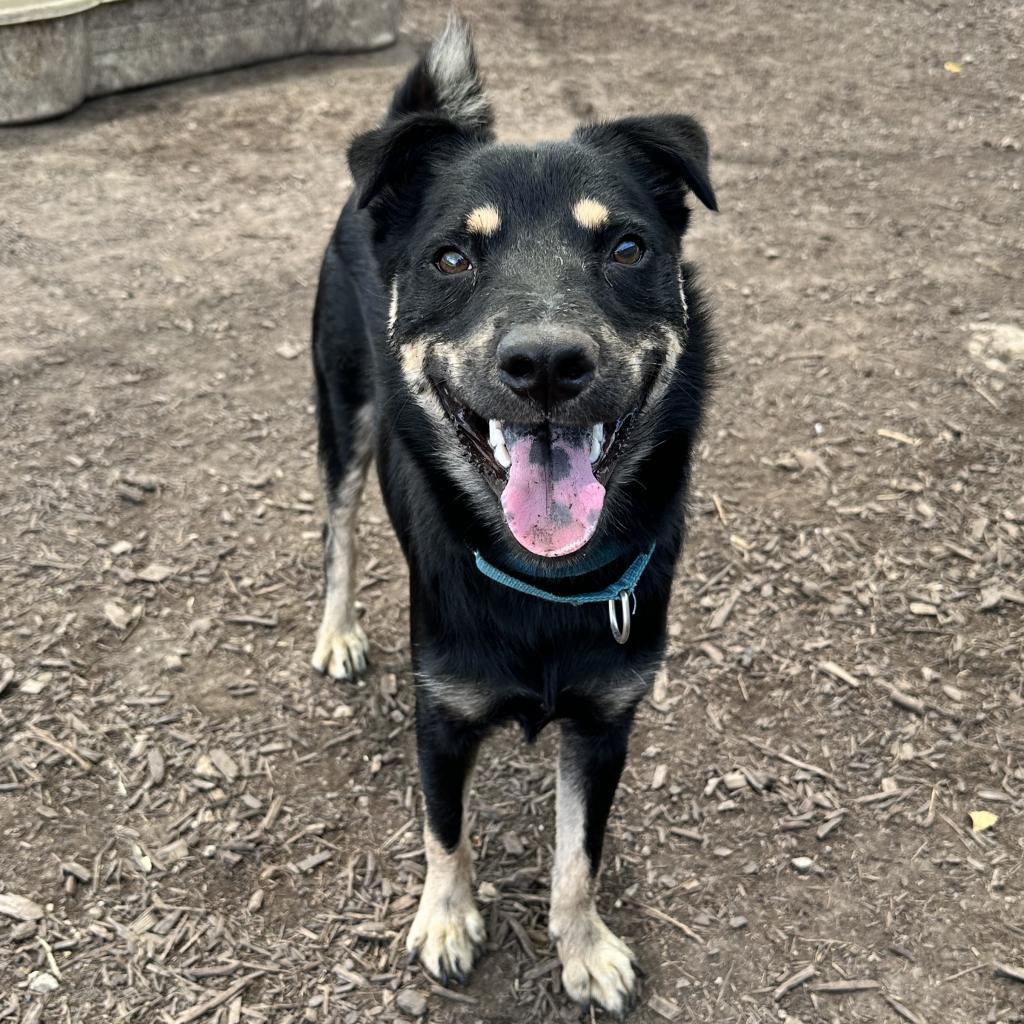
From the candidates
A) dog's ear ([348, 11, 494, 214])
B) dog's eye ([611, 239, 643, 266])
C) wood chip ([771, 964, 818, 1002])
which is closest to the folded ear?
dog's ear ([348, 11, 494, 214])

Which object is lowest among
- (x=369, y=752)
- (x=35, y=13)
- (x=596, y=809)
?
(x=369, y=752)

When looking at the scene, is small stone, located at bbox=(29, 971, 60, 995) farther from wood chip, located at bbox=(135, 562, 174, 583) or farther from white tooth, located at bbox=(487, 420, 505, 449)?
white tooth, located at bbox=(487, 420, 505, 449)

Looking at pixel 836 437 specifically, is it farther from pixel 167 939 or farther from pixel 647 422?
pixel 167 939

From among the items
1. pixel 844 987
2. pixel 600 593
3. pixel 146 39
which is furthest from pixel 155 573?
pixel 146 39

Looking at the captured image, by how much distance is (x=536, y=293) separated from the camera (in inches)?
95.5

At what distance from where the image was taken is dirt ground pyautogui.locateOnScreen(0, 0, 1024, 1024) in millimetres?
3010

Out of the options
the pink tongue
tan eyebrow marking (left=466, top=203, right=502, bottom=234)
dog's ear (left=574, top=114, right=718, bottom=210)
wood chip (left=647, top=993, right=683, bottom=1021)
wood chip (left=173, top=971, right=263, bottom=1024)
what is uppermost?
dog's ear (left=574, top=114, right=718, bottom=210)

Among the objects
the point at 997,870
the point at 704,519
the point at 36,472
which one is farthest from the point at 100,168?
the point at 997,870

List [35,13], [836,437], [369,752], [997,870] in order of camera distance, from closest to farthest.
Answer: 1. [997,870]
2. [369,752]
3. [836,437]
4. [35,13]

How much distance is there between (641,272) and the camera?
8.68 ft

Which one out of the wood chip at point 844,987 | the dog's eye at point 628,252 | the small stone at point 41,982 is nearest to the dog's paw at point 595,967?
the wood chip at point 844,987

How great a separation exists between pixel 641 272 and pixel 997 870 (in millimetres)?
2123

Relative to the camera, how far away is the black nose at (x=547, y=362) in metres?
2.25

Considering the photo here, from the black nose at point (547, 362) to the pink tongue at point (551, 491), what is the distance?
0.18 meters
